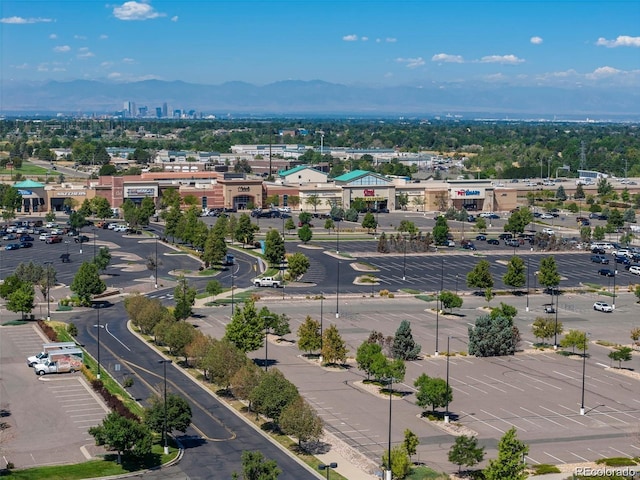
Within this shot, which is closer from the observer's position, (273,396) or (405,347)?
(273,396)

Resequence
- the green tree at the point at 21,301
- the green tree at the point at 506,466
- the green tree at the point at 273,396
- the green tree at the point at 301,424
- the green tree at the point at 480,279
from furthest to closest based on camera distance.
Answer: the green tree at the point at 480,279 < the green tree at the point at 21,301 < the green tree at the point at 273,396 < the green tree at the point at 301,424 < the green tree at the point at 506,466

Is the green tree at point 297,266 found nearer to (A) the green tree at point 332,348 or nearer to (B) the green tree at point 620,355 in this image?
(A) the green tree at point 332,348

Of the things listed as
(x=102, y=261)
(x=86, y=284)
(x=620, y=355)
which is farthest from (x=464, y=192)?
(x=620, y=355)

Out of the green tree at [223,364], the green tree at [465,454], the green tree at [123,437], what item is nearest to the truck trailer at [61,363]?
the green tree at [223,364]

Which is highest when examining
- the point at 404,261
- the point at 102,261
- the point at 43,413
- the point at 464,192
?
the point at 464,192

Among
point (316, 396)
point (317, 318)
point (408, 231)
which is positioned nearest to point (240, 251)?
point (408, 231)

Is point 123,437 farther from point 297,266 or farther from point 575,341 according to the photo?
point 297,266

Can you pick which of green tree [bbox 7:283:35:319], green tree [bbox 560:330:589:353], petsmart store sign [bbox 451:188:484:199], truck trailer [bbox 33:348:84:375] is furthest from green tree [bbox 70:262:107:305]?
petsmart store sign [bbox 451:188:484:199]
